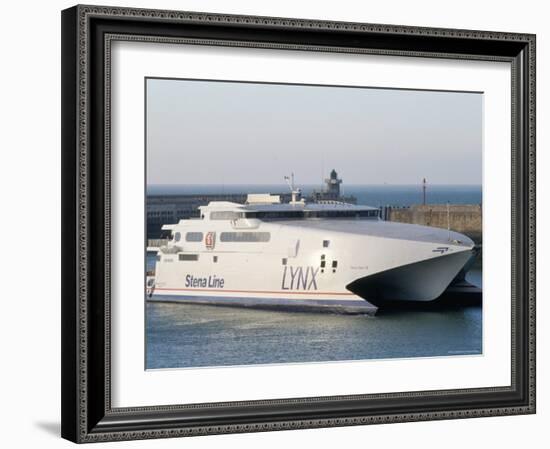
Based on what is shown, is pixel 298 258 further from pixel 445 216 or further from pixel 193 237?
pixel 445 216

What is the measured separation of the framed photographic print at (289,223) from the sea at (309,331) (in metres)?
0.01

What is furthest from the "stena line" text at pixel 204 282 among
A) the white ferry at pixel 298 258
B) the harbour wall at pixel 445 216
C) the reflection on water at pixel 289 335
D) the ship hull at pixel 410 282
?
the harbour wall at pixel 445 216

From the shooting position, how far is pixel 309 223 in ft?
25.1

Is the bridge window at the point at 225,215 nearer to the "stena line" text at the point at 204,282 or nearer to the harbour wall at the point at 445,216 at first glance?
the "stena line" text at the point at 204,282

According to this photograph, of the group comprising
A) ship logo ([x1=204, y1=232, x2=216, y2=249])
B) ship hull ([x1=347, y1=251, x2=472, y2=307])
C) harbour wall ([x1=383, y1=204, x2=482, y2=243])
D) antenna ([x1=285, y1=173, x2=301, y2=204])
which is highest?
antenna ([x1=285, y1=173, x2=301, y2=204])

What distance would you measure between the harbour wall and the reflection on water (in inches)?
10.5

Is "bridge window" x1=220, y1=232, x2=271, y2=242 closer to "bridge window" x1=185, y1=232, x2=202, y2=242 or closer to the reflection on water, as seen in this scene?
"bridge window" x1=185, y1=232, x2=202, y2=242

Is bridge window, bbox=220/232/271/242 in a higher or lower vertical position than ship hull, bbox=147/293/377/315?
higher

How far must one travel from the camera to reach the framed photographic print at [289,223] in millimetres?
7203

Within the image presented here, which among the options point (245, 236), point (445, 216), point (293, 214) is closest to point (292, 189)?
point (293, 214)

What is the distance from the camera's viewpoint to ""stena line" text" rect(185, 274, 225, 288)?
24.3 feet

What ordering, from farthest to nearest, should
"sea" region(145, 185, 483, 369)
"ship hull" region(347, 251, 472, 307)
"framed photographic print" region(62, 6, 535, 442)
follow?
"ship hull" region(347, 251, 472, 307), "sea" region(145, 185, 483, 369), "framed photographic print" region(62, 6, 535, 442)

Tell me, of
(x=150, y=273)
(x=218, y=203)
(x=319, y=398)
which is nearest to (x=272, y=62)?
(x=218, y=203)

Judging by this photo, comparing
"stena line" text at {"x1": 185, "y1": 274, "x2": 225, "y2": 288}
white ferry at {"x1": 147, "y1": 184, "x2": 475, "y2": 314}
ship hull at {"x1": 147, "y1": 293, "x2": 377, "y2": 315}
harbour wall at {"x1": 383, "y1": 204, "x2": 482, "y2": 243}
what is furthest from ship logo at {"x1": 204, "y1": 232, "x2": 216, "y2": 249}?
harbour wall at {"x1": 383, "y1": 204, "x2": 482, "y2": 243}
